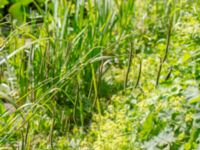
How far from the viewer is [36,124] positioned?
318cm

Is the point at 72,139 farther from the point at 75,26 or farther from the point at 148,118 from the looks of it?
the point at 75,26

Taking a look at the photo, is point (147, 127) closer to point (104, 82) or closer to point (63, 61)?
point (63, 61)

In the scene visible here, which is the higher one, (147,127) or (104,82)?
(147,127)

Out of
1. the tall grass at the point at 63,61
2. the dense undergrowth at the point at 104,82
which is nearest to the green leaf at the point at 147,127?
the dense undergrowth at the point at 104,82

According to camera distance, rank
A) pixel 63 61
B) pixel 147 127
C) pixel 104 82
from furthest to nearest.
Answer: pixel 104 82, pixel 63 61, pixel 147 127

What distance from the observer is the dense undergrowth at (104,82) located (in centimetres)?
240

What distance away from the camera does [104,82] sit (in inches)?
138

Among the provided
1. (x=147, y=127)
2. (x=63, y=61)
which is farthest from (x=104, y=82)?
(x=147, y=127)

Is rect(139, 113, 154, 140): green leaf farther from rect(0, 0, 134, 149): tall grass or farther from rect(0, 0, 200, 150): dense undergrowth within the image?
rect(0, 0, 134, 149): tall grass

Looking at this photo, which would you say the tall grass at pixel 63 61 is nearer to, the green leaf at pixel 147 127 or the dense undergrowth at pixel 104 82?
the dense undergrowth at pixel 104 82

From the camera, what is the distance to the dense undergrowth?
2400mm

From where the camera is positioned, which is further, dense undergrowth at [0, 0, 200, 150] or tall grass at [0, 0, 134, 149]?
tall grass at [0, 0, 134, 149]

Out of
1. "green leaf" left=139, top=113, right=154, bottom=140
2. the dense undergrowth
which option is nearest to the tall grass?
the dense undergrowth

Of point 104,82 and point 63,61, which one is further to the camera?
point 104,82
